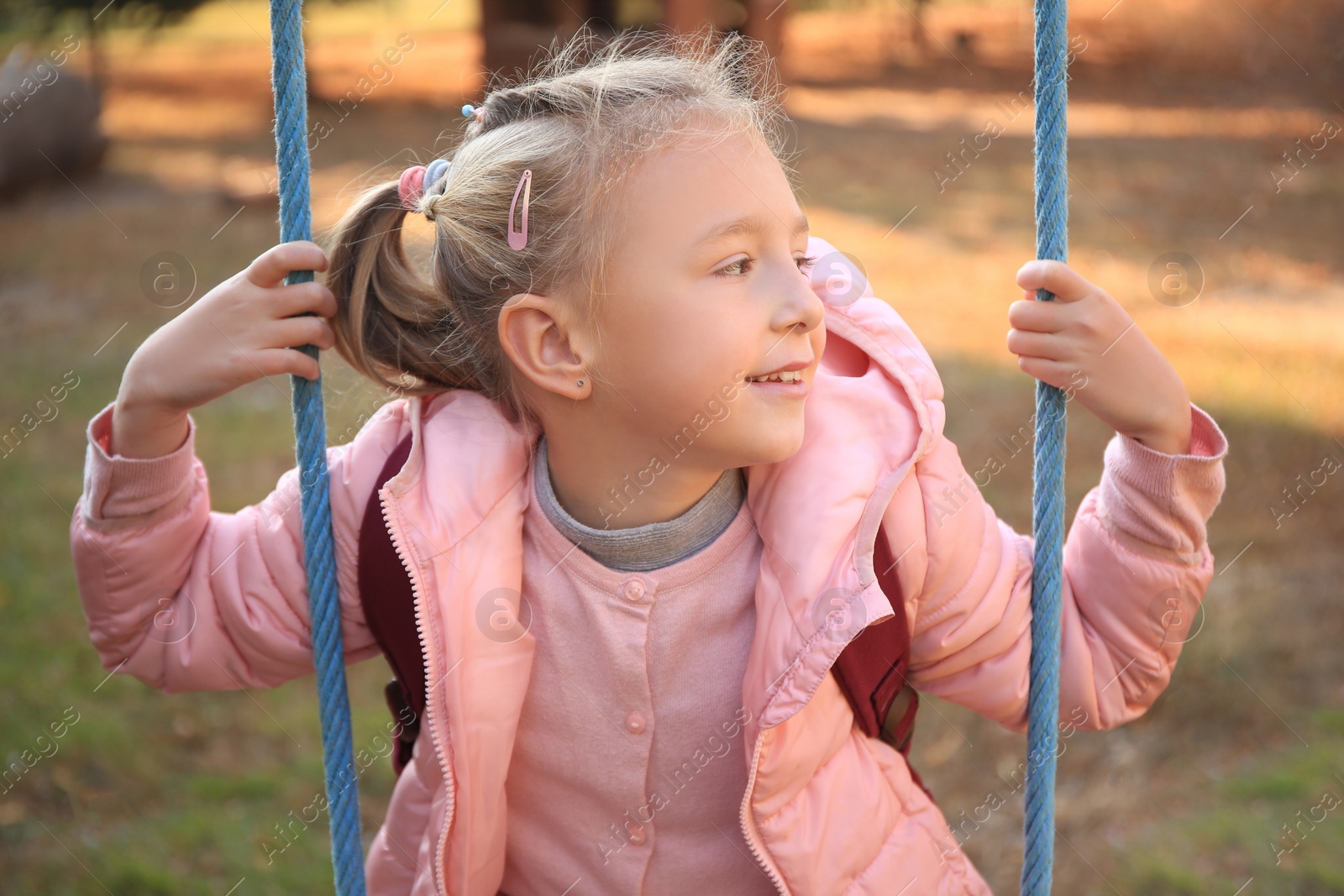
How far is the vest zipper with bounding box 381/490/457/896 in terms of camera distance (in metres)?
1.20

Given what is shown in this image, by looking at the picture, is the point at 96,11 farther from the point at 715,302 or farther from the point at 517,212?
the point at 715,302

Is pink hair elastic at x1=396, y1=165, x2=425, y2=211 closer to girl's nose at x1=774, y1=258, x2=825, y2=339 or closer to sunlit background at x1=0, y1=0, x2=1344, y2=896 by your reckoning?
sunlit background at x1=0, y1=0, x2=1344, y2=896

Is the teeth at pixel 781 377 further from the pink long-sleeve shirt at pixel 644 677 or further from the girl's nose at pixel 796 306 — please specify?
the pink long-sleeve shirt at pixel 644 677

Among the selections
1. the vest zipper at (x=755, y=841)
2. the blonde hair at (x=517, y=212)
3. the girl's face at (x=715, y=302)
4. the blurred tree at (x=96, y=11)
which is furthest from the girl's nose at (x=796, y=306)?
the blurred tree at (x=96, y=11)

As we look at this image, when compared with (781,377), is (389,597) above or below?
below

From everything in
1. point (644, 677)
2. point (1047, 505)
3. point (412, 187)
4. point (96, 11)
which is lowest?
point (644, 677)

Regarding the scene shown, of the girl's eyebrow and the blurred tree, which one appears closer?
the girl's eyebrow

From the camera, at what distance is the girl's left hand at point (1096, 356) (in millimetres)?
1217

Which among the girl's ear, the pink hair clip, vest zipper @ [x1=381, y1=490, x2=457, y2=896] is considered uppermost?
the pink hair clip

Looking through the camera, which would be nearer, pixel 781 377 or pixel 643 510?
pixel 781 377

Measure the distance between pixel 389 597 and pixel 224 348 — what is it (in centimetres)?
31

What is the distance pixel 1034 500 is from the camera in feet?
3.99

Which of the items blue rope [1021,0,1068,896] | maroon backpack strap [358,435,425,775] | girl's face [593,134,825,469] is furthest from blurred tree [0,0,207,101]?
blue rope [1021,0,1068,896]

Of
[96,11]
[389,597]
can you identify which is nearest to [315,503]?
[389,597]
